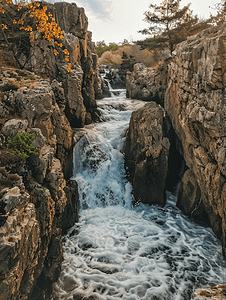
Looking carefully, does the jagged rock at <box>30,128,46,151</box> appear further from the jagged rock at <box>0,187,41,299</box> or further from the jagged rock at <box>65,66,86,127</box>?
the jagged rock at <box>65,66,86,127</box>

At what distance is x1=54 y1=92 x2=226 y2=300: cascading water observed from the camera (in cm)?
666

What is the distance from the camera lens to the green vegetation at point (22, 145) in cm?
544

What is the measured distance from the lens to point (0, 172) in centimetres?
483

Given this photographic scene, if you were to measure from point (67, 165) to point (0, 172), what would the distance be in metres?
6.52

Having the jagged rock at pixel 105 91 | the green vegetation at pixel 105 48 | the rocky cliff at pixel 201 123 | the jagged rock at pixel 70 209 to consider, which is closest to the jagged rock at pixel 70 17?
the rocky cliff at pixel 201 123

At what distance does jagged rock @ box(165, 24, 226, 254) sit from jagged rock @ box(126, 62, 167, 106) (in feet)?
27.4

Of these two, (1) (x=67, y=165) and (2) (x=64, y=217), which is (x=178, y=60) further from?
(2) (x=64, y=217)

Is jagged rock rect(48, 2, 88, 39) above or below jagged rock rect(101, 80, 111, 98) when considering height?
above

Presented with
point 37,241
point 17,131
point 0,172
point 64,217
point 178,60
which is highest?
point 178,60

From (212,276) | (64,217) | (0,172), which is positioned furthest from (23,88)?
(212,276)

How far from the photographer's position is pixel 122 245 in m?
8.50

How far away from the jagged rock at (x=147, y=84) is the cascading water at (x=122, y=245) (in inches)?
352

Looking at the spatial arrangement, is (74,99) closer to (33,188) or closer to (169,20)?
(33,188)

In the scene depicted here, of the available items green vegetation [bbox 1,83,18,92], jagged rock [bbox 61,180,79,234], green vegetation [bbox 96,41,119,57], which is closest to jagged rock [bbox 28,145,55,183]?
green vegetation [bbox 1,83,18,92]
